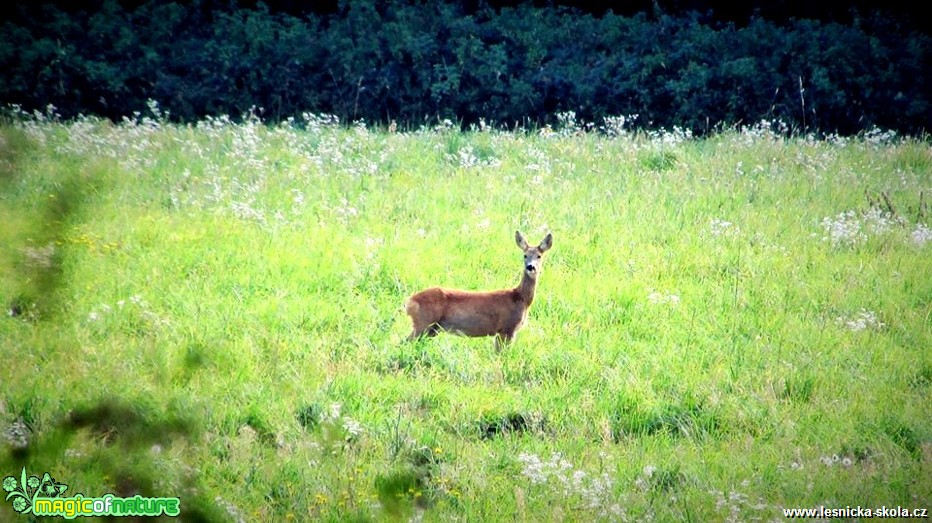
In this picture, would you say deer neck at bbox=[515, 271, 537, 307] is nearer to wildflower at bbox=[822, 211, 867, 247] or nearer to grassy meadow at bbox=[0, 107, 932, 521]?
grassy meadow at bbox=[0, 107, 932, 521]

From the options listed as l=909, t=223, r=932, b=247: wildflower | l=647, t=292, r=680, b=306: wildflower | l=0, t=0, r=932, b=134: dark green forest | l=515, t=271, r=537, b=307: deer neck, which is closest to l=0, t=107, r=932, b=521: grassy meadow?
l=647, t=292, r=680, b=306: wildflower

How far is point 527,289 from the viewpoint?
862cm

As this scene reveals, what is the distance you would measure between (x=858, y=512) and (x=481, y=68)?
49.2 feet

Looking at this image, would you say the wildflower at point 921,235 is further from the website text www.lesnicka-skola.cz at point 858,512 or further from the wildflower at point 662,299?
the website text www.lesnicka-skola.cz at point 858,512

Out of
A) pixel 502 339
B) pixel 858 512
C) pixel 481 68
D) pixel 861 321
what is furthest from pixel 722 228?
pixel 481 68

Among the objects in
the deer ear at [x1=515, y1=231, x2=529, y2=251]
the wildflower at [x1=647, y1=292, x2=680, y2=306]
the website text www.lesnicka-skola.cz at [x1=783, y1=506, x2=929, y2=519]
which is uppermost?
the deer ear at [x1=515, y1=231, x2=529, y2=251]

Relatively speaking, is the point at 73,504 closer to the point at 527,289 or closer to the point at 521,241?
the point at 527,289

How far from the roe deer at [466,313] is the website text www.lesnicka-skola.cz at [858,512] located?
2.99m

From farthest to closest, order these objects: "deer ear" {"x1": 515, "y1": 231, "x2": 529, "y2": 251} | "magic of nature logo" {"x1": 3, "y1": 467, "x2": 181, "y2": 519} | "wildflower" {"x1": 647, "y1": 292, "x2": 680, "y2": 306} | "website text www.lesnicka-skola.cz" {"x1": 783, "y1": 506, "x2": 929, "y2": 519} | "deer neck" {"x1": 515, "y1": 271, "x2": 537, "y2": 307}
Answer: "wildflower" {"x1": 647, "y1": 292, "x2": 680, "y2": 306}, "deer ear" {"x1": 515, "y1": 231, "x2": 529, "y2": 251}, "deer neck" {"x1": 515, "y1": 271, "x2": 537, "y2": 307}, "website text www.lesnicka-skola.cz" {"x1": 783, "y1": 506, "x2": 929, "y2": 519}, "magic of nature logo" {"x1": 3, "y1": 467, "x2": 181, "y2": 519}

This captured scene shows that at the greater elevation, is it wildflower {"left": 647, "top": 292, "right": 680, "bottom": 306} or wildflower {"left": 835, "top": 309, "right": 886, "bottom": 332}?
wildflower {"left": 835, "top": 309, "right": 886, "bottom": 332}

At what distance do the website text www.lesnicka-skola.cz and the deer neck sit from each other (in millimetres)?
3224

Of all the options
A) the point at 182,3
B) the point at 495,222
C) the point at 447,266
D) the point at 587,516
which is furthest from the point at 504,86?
the point at 587,516

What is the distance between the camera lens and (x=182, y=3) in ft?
74.2

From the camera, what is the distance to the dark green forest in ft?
62.4
